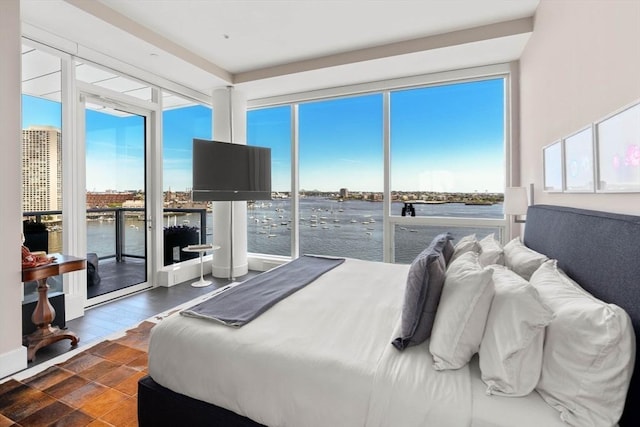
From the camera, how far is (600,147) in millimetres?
1632

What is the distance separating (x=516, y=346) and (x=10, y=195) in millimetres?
3095

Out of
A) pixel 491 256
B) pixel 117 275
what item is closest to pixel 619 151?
pixel 491 256

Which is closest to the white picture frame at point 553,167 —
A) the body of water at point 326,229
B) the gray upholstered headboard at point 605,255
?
the gray upholstered headboard at point 605,255

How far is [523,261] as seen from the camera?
1.85m

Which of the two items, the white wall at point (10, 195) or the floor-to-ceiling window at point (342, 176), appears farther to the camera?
the floor-to-ceiling window at point (342, 176)

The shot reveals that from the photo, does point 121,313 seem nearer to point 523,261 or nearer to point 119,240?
point 119,240

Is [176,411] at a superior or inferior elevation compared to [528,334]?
inferior

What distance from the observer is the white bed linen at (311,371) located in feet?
3.80

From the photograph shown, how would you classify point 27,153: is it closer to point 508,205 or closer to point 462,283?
point 462,283

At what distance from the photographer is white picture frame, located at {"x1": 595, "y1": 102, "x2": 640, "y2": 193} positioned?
53.1 inches

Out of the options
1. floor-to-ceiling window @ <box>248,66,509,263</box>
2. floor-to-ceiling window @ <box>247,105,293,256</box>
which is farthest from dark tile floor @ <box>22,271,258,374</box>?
floor-to-ceiling window @ <box>248,66,509,263</box>

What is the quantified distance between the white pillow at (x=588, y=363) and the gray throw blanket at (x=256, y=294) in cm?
128

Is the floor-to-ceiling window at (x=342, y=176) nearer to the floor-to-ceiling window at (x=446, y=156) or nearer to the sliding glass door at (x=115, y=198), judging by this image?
the floor-to-ceiling window at (x=446, y=156)

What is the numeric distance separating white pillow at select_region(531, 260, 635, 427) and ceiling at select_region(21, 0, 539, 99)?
9.34 ft
